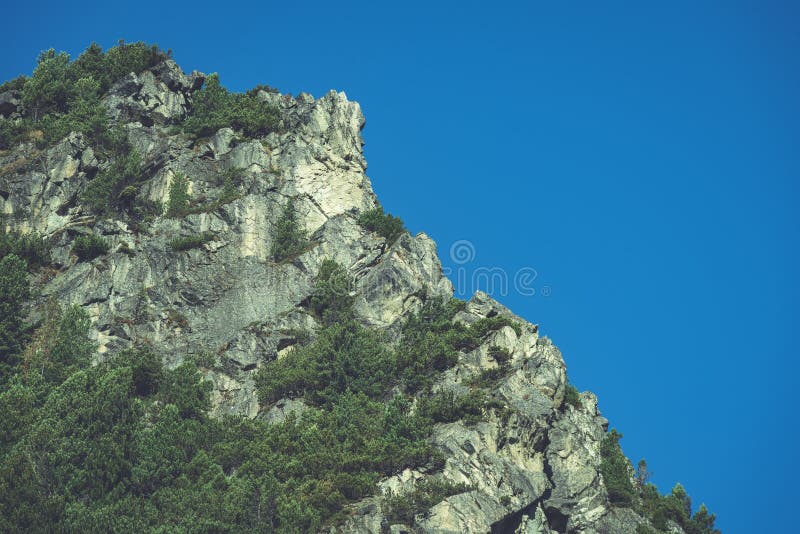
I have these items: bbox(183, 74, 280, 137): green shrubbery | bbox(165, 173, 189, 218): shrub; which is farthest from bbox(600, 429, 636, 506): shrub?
bbox(183, 74, 280, 137): green shrubbery

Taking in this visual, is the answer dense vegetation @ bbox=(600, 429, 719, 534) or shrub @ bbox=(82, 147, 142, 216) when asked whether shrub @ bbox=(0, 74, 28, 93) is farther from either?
dense vegetation @ bbox=(600, 429, 719, 534)

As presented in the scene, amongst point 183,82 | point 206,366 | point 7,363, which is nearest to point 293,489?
point 206,366

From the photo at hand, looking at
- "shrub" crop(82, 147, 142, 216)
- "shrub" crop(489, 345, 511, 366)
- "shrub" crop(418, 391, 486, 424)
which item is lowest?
"shrub" crop(418, 391, 486, 424)

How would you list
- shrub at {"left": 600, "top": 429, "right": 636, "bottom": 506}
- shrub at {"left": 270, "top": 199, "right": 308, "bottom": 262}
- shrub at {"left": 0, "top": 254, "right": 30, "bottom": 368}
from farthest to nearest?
shrub at {"left": 270, "top": 199, "right": 308, "bottom": 262}, shrub at {"left": 600, "top": 429, "right": 636, "bottom": 506}, shrub at {"left": 0, "top": 254, "right": 30, "bottom": 368}

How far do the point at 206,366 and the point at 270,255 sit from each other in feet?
42.5

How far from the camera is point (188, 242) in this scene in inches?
3297

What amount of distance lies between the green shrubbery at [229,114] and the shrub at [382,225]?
47.7 feet

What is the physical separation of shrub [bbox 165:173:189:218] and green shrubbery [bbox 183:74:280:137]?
8.97 meters

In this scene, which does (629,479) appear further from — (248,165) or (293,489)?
(248,165)

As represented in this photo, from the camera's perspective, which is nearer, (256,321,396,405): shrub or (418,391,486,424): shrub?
(418,391,486,424): shrub

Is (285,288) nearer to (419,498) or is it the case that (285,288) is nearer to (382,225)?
(382,225)

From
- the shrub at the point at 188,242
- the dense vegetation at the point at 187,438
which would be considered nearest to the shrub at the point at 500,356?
the dense vegetation at the point at 187,438

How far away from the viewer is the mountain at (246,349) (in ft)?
199

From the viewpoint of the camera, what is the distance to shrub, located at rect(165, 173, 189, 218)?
87500 mm
